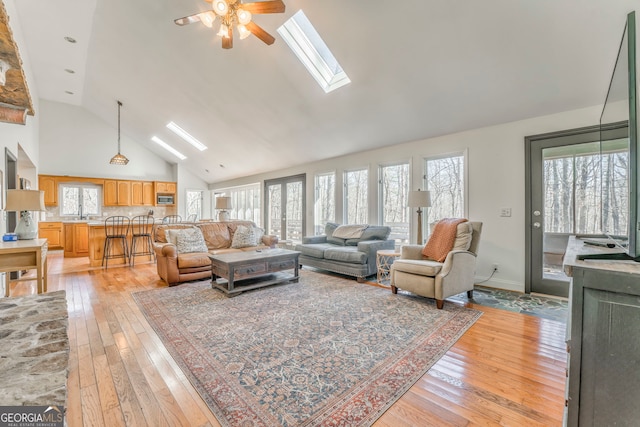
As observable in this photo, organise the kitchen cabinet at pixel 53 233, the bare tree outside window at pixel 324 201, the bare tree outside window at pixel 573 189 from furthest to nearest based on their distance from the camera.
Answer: the kitchen cabinet at pixel 53 233 < the bare tree outside window at pixel 324 201 < the bare tree outside window at pixel 573 189

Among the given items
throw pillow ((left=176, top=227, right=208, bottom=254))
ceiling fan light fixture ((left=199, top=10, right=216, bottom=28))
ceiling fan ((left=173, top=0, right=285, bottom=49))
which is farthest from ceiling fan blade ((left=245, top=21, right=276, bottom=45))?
throw pillow ((left=176, top=227, right=208, bottom=254))

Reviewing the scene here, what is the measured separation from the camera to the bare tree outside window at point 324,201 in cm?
603

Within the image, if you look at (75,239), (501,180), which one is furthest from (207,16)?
(75,239)

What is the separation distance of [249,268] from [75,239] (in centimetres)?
597

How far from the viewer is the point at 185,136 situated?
7.16 m

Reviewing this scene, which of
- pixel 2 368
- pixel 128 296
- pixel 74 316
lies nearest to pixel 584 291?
pixel 2 368

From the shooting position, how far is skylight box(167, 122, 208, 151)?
6.82 meters

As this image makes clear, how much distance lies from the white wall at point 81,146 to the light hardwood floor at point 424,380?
6911mm

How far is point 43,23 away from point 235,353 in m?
5.65

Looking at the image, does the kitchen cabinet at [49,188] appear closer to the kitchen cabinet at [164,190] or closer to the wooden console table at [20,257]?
the kitchen cabinet at [164,190]

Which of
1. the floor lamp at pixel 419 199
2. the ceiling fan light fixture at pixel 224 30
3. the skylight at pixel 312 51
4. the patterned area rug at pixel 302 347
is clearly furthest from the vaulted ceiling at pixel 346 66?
the patterned area rug at pixel 302 347

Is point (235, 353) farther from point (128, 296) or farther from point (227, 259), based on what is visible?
point (128, 296)

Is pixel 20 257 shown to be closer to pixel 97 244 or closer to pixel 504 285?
pixel 97 244

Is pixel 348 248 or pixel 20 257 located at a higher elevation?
pixel 20 257
